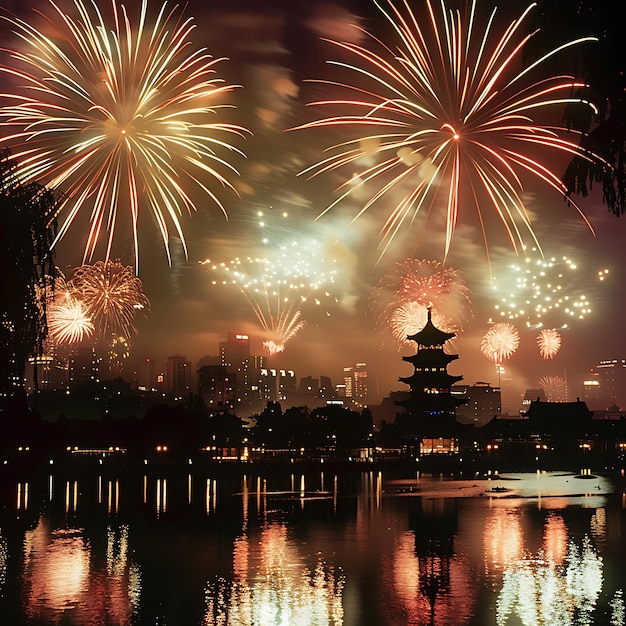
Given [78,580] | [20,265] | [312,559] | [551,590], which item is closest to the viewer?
[20,265]

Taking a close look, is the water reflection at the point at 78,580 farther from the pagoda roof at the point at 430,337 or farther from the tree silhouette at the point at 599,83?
the pagoda roof at the point at 430,337

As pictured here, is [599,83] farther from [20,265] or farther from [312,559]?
[312,559]

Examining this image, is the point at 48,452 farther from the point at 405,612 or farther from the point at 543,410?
the point at 405,612

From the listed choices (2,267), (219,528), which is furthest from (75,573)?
(219,528)

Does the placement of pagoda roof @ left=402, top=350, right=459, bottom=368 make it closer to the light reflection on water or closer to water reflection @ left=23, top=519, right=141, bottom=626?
the light reflection on water

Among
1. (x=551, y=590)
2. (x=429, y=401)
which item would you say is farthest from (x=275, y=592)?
(x=429, y=401)
